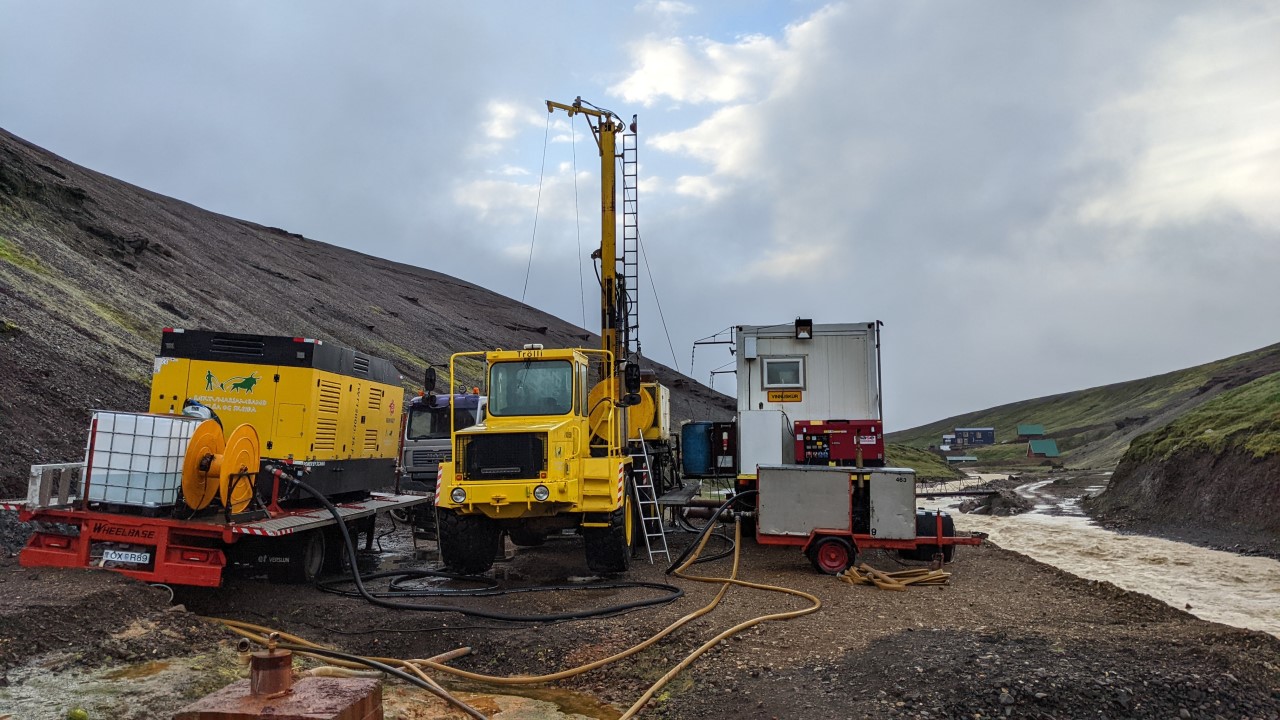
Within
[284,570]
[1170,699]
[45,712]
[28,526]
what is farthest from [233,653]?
[1170,699]

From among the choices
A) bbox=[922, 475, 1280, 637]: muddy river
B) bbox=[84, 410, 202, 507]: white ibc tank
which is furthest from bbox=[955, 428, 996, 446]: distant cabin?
bbox=[84, 410, 202, 507]: white ibc tank

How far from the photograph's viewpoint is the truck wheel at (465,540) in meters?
12.0

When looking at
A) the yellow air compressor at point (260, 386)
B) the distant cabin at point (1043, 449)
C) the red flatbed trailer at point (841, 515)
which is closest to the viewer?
the yellow air compressor at point (260, 386)

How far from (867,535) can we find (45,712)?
33.5 ft

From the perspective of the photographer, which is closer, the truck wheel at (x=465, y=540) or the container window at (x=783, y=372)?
the truck wheel at (x=465, y=540)

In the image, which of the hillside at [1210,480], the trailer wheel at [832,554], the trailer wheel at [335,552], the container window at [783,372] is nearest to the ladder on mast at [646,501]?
the trailer wheel at [832,554]

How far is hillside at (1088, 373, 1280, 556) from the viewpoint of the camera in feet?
68.5

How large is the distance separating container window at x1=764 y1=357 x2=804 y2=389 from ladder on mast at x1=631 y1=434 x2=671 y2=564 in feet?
9.81

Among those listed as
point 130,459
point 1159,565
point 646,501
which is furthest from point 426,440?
point 1159,565

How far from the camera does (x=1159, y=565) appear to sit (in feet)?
56.0

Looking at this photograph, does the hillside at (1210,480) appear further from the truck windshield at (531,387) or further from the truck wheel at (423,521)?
the truck wheel at (423,521)

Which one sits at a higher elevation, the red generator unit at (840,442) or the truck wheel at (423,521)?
the red generator unit at (840,442)

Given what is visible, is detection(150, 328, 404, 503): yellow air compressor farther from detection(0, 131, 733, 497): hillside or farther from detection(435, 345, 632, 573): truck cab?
detection(0, 131, 733, 497): hillside

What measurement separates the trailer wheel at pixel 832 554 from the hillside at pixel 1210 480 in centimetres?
1159
